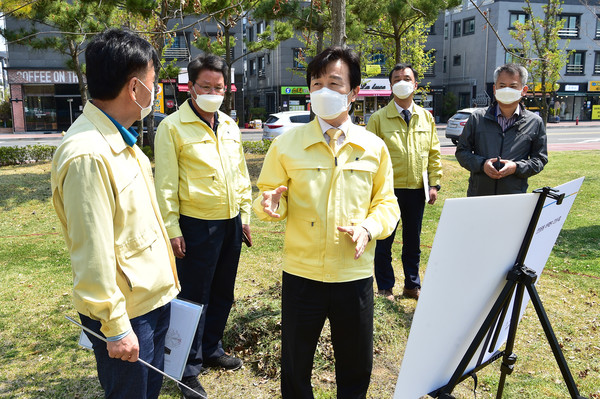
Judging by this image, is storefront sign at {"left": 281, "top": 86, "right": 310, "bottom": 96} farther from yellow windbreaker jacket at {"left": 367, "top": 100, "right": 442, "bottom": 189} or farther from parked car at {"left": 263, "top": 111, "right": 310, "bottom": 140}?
yellow windbreaker jacket at {"left": 367, "top": 100, "right": 442, "bottom": 189}

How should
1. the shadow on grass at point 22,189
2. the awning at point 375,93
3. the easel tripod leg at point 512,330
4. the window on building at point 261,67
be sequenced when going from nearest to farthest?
the easel tripod leg at point 512,330 < the shadow on grass at point 22,189 < the awning at point 375,93 < the window on building at point 261,67

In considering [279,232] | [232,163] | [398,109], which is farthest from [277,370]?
[279,232]

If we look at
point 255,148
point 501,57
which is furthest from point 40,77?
point 501,57

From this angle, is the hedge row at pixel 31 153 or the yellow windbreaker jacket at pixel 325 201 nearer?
the yellow windbreaker jacket at pixel 325 201

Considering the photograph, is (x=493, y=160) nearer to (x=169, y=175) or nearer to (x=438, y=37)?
(x=169, y=175)

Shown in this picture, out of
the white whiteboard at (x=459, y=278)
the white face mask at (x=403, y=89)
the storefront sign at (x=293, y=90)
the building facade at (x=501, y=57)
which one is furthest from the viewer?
the building facade at (x=501, y=57)

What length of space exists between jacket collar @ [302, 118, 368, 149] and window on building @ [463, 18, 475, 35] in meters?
41.7

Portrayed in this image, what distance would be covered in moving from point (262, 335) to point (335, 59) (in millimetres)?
2084

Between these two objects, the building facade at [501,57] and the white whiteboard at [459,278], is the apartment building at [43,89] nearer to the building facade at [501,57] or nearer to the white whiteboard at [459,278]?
the building facade at [501,57]

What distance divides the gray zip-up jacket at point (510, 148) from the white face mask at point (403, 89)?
0.64 m

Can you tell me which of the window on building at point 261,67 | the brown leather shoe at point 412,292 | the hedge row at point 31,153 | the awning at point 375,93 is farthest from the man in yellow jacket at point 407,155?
the window on building at point 261,67

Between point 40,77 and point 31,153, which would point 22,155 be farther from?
point 40,77

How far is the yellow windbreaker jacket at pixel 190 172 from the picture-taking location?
299cm

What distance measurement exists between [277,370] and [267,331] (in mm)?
321
